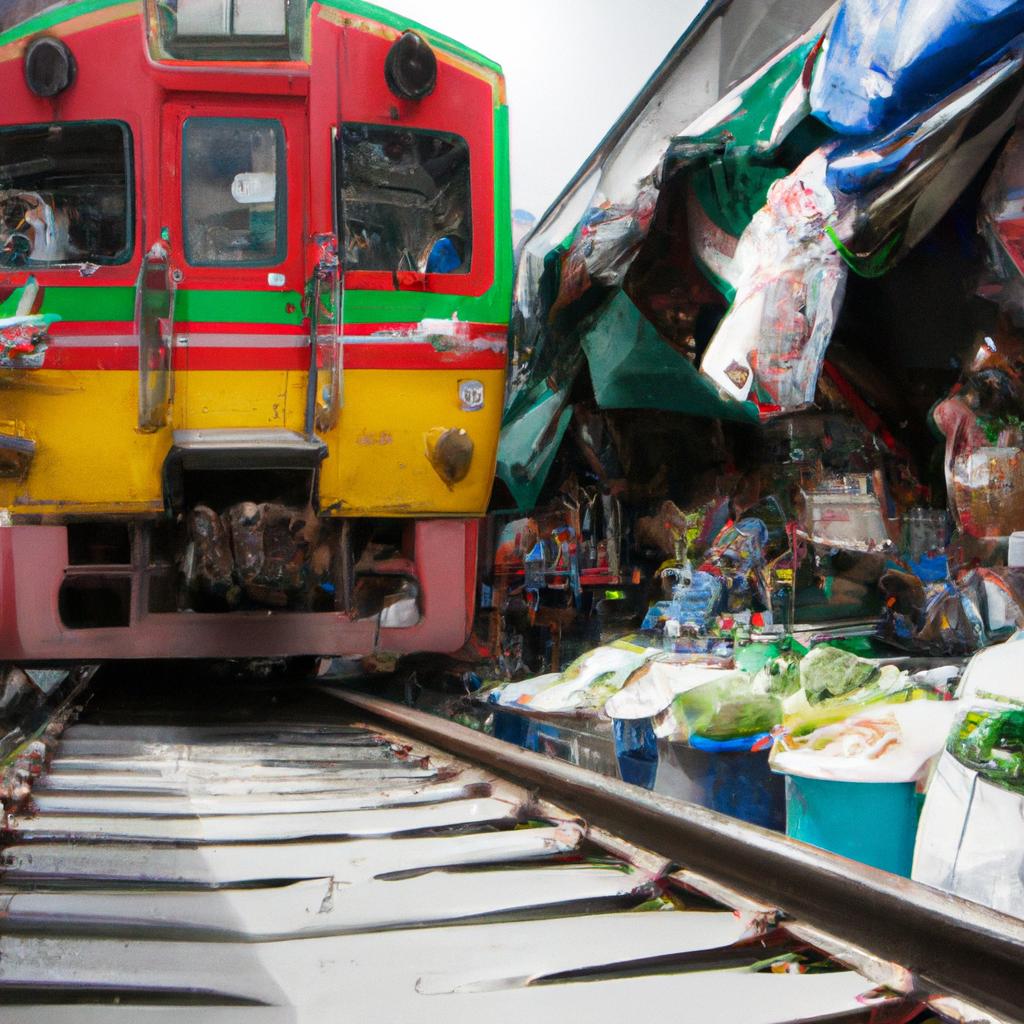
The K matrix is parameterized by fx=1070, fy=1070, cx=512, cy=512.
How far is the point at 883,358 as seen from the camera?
12.1ft

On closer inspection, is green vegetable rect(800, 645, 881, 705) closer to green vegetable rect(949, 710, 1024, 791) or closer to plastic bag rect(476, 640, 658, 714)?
green vegetable rect(949, 710, 1024, 791)

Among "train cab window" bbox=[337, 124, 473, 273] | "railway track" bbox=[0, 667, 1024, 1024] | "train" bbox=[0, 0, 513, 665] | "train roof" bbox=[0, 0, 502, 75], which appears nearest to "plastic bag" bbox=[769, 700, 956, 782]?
"railway track" bbox=[0, 667, 1024, 1024]

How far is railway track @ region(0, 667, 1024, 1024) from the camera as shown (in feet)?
4.53

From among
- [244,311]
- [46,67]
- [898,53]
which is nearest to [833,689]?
[898,53]

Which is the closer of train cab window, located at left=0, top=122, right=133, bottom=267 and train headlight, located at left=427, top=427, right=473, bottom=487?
train cab window, located at left=0, top=122, right=133, bottom=267

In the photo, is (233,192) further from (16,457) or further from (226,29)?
(16,457)

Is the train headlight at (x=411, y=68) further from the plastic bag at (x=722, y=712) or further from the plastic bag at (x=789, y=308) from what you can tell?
the plastic bag at (x=722, y=712)

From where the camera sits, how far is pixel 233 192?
395cm

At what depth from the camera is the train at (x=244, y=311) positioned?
12.4 ft

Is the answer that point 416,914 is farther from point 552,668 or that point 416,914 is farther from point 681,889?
point 552,668

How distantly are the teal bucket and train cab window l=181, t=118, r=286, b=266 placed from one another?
2.85m

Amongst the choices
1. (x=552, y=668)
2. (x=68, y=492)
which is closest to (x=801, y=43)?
(x=68, y=492)

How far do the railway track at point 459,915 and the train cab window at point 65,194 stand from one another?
2049 millimetres

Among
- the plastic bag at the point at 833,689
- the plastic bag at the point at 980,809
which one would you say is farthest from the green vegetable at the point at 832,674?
the plastic bag at the point at 980,809
